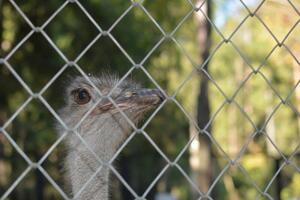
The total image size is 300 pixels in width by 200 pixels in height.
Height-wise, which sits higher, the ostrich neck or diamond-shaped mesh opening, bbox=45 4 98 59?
diamond-shaped mesh opening, bbox=45 4 98 59

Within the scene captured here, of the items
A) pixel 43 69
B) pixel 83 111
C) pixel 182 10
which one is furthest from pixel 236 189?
pixel 83 111

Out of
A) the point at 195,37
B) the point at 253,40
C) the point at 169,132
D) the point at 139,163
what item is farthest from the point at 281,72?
the point at 139,163

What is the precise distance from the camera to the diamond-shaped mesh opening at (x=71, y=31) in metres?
7.47

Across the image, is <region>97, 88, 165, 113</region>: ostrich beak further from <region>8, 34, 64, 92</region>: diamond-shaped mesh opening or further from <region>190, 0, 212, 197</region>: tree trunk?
<region>8, 34, 64, 92</region>: diamond-shaped mesh opening

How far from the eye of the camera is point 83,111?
3025 mm

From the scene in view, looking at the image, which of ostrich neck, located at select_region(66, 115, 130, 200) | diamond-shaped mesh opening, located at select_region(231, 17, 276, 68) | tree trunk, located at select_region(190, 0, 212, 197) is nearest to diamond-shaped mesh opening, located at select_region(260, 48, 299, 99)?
diamond-shaped mesh opening, located at select_region(231, 17, 276, 68)

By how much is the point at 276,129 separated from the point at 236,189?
7459mm

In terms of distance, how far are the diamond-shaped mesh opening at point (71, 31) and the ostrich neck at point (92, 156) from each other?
15.1 ft

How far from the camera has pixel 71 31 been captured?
762 cm

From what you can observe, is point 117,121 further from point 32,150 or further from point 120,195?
point 120,195

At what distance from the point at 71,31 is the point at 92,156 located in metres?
5.11

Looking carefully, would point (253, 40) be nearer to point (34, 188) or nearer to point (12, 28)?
point (34, 188)

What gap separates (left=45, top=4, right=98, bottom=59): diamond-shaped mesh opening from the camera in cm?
747

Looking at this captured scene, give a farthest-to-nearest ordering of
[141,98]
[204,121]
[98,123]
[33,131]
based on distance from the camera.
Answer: [33,131] < [204,121] < [98,123] < [141,98]
